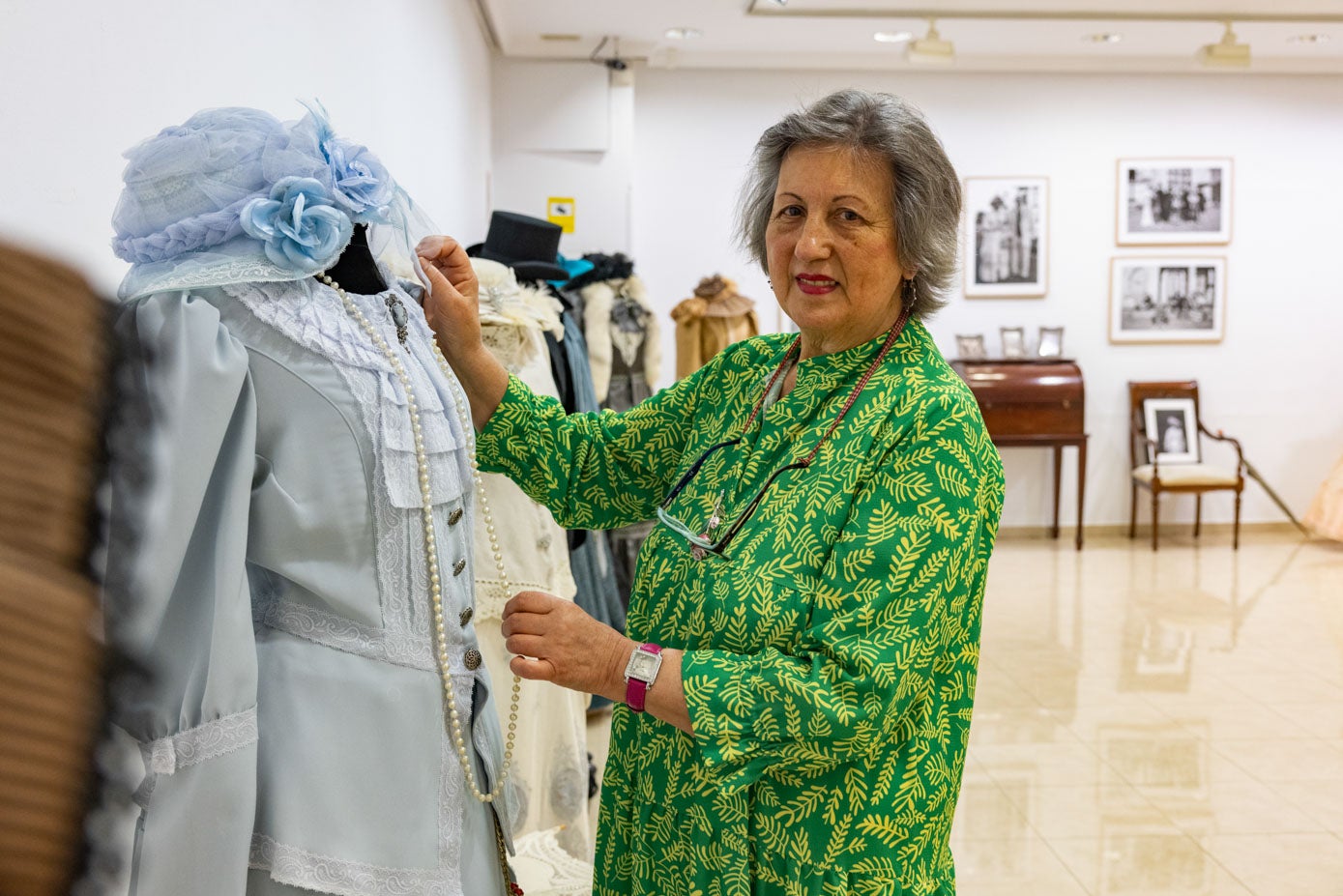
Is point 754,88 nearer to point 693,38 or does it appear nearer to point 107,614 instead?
point 693,38

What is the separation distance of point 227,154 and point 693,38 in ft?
22.3

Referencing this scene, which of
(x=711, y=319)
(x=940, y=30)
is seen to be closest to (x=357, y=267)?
(x=711, y=319)

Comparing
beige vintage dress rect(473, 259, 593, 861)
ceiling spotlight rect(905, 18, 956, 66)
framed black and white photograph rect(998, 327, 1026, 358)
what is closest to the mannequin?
beige vintage dress rect(473, 259, 593, 861)

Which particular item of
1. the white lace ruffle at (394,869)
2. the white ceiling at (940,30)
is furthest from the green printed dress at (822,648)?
the white ceiling at (940,30)

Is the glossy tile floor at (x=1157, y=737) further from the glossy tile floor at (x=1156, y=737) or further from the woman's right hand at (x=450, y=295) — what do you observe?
the woman's right hand at (x=450, y=295)

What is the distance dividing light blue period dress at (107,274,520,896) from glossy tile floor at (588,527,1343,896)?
2.55m

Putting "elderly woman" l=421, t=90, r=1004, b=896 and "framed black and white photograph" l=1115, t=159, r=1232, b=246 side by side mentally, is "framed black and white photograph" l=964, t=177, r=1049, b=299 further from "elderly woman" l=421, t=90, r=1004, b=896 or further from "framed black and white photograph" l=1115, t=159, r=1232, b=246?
"elderly woman" l=421, t=90, r=1004, b=896

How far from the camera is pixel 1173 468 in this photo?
794 centimetres

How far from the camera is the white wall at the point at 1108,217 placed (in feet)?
26.7

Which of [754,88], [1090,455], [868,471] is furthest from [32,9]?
[1090,455]

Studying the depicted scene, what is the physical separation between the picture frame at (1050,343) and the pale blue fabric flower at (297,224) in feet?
25.3

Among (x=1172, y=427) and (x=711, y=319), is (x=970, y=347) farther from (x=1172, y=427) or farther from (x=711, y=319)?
(x=711, y=319)

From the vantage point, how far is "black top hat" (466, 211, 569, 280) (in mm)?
3600

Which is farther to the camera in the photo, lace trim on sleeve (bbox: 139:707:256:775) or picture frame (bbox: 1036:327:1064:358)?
picture frame (bbox: 1036:327:1064:358)
